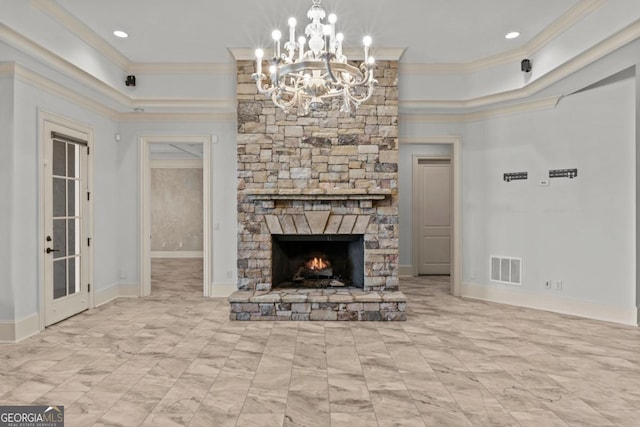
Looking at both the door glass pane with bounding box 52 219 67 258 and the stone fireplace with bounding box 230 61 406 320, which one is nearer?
the door glass pane with bounding box 52 219 67 258

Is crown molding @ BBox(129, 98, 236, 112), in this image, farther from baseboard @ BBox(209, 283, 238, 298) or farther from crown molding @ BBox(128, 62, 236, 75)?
baseboard @ BBox(209, 283, 238, 298)

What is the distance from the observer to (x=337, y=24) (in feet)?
14.5

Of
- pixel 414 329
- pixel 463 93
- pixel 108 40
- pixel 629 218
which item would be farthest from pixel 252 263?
pixel 629 218

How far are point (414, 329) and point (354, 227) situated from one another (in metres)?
1.46

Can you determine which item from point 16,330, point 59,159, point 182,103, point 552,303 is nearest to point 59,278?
point 16,330

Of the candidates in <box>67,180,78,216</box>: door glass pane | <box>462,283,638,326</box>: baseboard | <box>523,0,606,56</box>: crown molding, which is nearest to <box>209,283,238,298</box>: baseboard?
<box>67,180,78,216</box>: door glass pane

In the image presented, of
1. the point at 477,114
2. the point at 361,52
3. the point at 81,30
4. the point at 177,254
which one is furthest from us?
the point at 177,254

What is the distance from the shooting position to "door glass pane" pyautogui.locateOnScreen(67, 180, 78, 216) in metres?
4.98

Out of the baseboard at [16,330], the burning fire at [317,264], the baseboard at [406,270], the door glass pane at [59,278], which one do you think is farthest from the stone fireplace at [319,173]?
the baseboard at [406,270]

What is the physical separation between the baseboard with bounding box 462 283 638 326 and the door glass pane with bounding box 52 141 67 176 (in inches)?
221

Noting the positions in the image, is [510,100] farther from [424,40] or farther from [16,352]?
[16,352]

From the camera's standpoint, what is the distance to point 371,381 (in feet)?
10.0

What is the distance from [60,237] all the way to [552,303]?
6133mm

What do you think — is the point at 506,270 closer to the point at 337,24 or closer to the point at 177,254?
the point at 337,24
